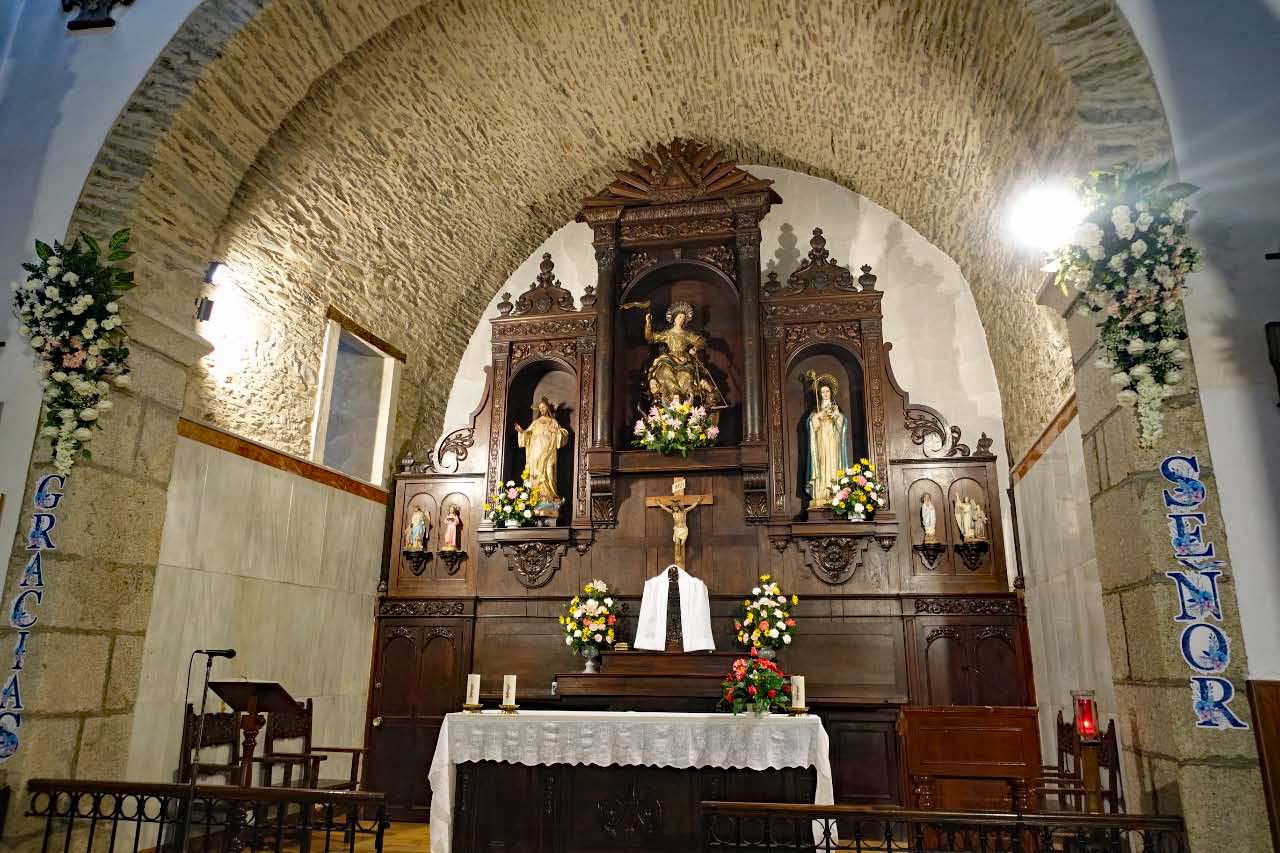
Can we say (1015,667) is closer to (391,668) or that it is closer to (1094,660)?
(1094,660)

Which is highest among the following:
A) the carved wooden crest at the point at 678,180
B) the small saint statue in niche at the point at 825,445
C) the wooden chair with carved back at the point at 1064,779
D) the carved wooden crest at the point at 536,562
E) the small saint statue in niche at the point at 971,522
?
the carved wooden crest at the point at 678,180

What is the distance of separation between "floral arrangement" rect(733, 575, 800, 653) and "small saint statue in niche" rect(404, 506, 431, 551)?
3.15m

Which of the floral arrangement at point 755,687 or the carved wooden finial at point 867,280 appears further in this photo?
the carved wooden finial at point 867,280

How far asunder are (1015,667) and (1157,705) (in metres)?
3.90

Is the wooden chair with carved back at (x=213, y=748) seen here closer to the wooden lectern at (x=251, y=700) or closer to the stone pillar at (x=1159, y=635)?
the wooden lectern at (x=251, y=700)

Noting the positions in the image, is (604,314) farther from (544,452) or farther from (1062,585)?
(1062,585)

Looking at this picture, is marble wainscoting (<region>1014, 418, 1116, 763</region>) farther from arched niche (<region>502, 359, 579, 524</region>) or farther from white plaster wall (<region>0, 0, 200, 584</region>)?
white plaster wall (<region>0, 0, 200, 584</region>)

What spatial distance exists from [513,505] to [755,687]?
10.1 ft

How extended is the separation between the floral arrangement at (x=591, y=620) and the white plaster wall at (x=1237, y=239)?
522 centimetres

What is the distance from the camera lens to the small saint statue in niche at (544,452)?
28.2 feet

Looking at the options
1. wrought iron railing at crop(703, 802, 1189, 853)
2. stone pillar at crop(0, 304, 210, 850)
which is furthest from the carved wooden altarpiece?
wrought iron railing at crop(703, 802, 1189, 853)

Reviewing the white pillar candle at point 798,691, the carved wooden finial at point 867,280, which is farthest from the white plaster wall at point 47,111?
the carved wooden finial at point 867,280

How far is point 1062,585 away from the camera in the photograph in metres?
6.39

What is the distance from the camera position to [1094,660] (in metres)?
5.71
